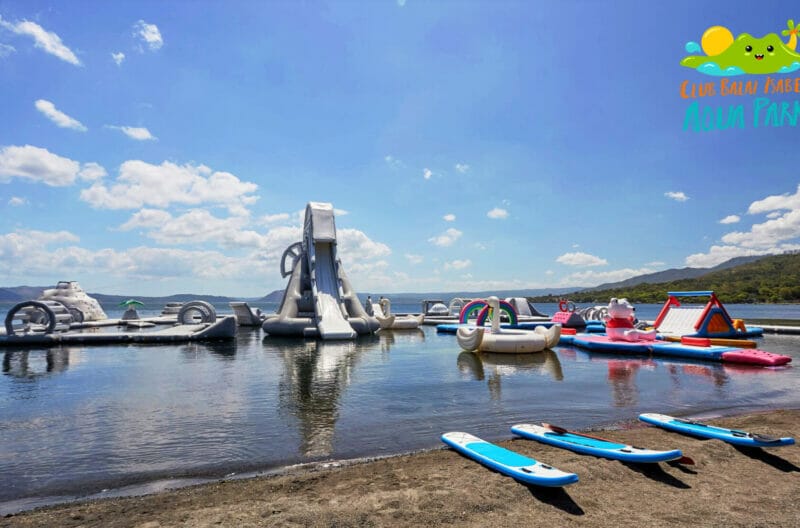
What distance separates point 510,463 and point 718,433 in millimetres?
4279

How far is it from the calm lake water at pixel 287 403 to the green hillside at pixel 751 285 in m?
89.6

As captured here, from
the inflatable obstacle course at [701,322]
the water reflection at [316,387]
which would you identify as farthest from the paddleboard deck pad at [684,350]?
the water reflection at [316,387]

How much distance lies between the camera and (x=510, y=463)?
6.31 m

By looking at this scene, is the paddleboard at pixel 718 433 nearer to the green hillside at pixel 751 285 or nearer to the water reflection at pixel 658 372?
the water reflection at pixel 658 372

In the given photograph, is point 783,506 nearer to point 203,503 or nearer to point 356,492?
point 356,492

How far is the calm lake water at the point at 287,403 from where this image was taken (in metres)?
7.73

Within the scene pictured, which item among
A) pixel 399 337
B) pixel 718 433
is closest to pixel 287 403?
pixel 718 433

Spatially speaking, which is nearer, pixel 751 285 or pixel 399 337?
pixel 399 337

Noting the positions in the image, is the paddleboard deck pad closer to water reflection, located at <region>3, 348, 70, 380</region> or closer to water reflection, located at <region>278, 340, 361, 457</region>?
water reflection, located at <region>278, 340, 361, 457</region>

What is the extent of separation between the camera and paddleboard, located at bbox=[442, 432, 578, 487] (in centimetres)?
558

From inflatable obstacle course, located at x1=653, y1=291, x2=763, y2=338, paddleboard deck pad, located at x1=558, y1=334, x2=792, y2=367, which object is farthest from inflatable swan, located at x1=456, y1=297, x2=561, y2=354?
inflatable obstacle course, located at x1=653, y1=291, x2=763, y2=338

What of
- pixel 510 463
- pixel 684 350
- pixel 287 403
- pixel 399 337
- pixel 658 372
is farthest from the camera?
pixel 399 337

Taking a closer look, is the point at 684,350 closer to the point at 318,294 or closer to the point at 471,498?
the point at 471,498

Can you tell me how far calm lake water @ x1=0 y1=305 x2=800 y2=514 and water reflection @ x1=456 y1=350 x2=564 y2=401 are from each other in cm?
8
